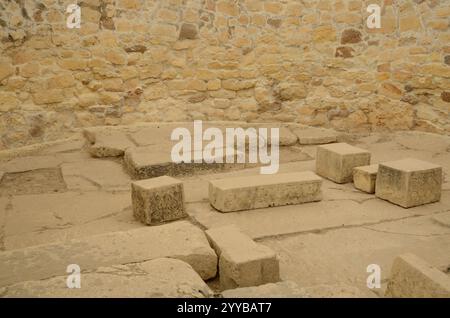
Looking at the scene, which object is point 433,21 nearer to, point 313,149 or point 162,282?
point 313,149

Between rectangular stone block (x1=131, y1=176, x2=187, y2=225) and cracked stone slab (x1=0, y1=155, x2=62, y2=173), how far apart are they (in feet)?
5.47

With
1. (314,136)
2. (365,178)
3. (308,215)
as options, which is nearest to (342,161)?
(365,178)

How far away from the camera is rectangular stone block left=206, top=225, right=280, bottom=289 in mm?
2604

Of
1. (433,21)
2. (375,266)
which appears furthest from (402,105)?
(375,266)

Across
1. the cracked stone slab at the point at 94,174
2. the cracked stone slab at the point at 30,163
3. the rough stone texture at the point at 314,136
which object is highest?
the rough stone texture at the point at 314,136

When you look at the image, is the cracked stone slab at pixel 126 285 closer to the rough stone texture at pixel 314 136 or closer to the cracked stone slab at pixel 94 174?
the cracked stone slab at pixel 94 174

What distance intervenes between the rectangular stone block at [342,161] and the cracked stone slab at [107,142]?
208cm

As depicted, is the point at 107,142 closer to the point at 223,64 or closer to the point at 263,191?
the point at 223,64

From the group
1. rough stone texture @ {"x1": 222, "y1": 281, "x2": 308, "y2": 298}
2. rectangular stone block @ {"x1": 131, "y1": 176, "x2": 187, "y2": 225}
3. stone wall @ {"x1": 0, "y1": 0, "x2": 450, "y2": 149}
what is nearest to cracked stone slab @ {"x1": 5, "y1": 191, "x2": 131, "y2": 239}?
rectangular stone block @ {"x1": 131, "y1": 176, "x2": 187, "y2": 225}

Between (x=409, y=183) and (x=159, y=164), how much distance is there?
2.24 m

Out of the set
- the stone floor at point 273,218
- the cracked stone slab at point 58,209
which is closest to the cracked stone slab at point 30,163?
the stone floor at point 273,218

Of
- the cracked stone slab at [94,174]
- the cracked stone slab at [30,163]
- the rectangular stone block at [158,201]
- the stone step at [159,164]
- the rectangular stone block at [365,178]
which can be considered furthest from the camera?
the cracked stone slab at [30,163]

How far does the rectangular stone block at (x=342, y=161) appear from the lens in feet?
14.4

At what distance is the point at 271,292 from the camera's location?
2.21 metres
